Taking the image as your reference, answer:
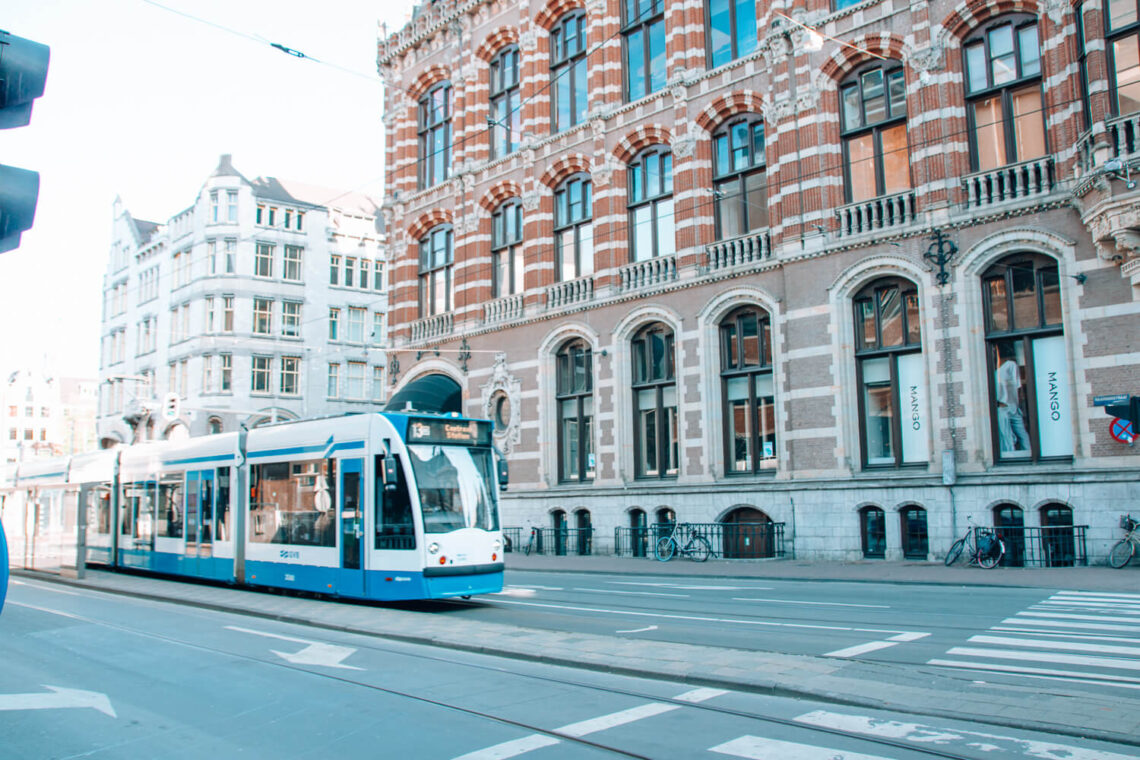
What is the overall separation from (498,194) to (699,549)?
15504 mm

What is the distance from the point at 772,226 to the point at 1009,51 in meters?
6.86

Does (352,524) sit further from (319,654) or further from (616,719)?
(616,719)

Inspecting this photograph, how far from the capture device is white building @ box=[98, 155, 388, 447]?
52338 millimetres

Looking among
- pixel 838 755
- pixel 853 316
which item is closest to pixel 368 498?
pixel 838 755

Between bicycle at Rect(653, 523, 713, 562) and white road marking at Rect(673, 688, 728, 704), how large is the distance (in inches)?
674

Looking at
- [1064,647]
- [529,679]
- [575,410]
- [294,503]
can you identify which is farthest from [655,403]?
[529,679]

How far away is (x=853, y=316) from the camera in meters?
23.3

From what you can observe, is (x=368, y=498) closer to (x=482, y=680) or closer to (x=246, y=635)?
(x=246, y=635)

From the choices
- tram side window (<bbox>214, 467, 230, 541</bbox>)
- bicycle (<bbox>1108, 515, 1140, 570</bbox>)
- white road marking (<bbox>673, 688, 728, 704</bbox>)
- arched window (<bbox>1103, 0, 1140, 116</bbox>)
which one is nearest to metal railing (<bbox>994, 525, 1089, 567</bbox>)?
bicycle (<bbox>1108, 515, 1140, 570</bbox>)

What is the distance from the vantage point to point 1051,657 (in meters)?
9.03

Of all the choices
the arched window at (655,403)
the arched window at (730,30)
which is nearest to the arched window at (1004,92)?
the arched window at (730,30)

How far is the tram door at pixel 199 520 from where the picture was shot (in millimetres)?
19094

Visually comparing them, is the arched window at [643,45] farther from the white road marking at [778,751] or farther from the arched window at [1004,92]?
the white road marking at [778,751]

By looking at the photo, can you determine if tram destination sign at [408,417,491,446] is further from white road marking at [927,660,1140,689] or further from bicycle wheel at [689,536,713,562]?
bicycle wheel at [689,536,713,562]
